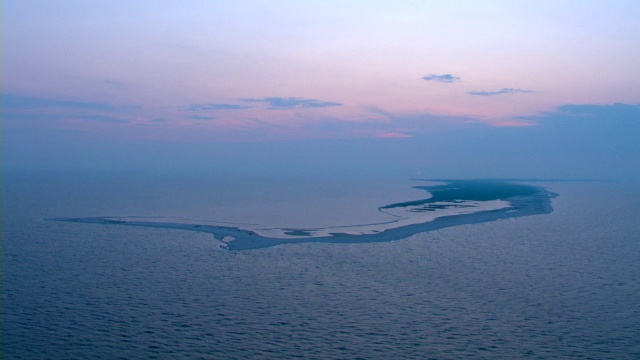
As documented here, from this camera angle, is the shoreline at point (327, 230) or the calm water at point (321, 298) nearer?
the calm water at point (321, 298)

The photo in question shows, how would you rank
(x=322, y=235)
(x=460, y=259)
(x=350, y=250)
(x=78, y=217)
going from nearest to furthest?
(x=460, y=259) → (x=350, y=250) → (x=322, y=235) → (x=78, y=217)

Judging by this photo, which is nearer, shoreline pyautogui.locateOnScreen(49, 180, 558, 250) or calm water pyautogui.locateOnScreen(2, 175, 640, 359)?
calm water pyautogui.locateOnScreen(2, 175, 640, 359)

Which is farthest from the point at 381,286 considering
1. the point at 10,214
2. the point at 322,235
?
the point at 10,214

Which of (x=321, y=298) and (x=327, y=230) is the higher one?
(x=327, y=230)

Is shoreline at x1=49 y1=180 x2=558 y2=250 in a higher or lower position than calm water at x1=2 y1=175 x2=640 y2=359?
higher

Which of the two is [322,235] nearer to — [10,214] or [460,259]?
[460,259]

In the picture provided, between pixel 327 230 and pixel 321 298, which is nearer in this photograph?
pixel 321 298

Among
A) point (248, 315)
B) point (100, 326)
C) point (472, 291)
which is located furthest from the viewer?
point (472, 291)

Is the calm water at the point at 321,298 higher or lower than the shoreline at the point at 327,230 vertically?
lower
